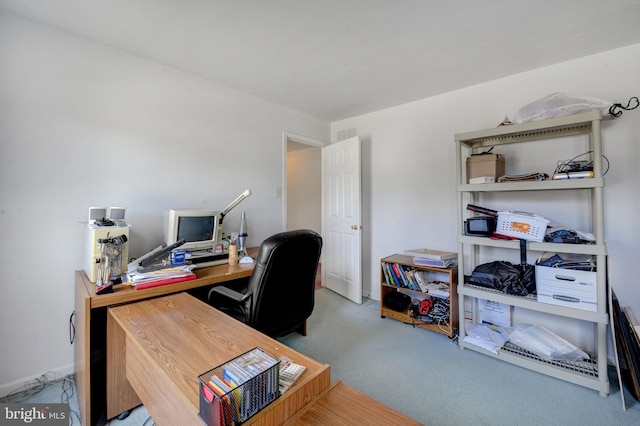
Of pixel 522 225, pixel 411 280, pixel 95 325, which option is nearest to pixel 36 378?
pixel 95 325

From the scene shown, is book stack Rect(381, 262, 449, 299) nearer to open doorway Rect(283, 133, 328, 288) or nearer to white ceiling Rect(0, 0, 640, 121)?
white ceiling Rect(0, 0, 640, 121)

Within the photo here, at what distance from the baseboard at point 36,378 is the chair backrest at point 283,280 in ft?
4.98

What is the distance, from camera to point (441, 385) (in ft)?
5.93

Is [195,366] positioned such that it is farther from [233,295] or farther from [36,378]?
[36,378]

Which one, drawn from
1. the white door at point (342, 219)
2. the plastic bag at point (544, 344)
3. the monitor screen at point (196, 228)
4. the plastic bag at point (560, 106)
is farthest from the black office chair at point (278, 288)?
the plastic bag at point (560, 106)

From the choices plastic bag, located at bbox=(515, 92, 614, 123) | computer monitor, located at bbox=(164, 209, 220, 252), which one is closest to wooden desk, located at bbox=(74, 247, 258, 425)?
Answer: computer monitor, located at bbox=(164, 209, 220, 252)

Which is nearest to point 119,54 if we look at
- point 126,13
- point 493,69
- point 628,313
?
point 126,13

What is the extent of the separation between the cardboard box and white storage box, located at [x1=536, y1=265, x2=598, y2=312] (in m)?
0.80

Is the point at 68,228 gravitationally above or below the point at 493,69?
below

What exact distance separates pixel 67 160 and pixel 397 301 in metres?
3.03

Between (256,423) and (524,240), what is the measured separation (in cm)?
214

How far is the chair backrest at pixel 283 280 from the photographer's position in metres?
1.49

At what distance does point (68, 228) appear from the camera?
1.89 m

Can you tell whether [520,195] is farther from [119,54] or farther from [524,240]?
[119,54]
